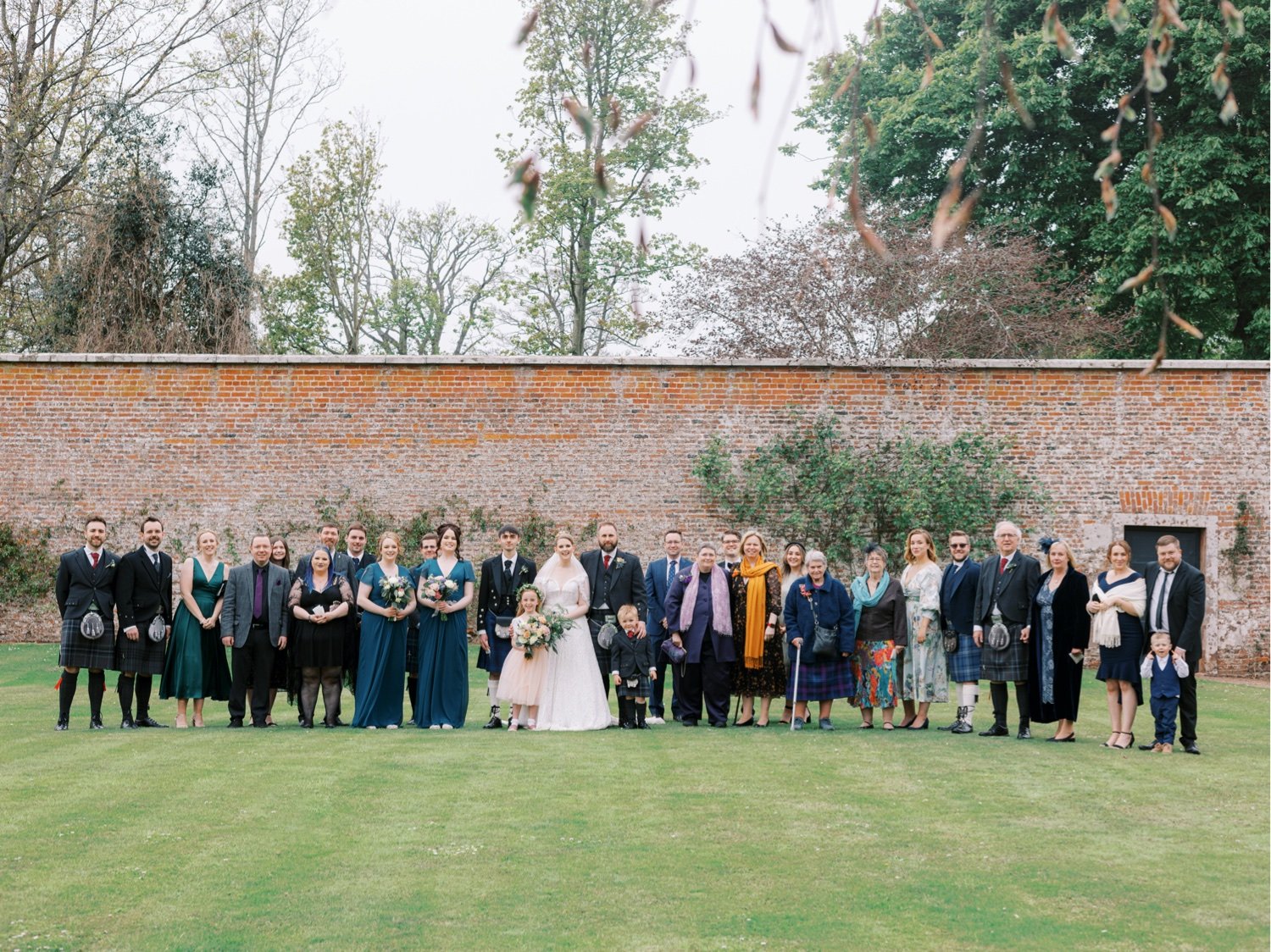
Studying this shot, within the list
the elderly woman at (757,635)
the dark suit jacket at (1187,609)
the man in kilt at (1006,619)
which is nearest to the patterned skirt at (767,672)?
the elderly woman at (757,635)

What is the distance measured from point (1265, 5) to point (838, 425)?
10859mm

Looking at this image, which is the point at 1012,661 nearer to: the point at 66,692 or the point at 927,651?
the point at 927,651

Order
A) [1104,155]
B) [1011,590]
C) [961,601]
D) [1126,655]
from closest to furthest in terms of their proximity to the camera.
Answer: [1126,655] < [1011,590] < [961,601] < [1104,155]

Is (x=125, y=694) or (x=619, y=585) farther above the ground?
(x=619, y=585)

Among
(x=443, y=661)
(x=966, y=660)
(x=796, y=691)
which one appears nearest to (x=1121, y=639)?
(x=966, y=660)

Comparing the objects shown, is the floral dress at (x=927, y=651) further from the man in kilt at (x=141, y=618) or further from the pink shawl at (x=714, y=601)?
the man in kilt at (x=141, y=618)

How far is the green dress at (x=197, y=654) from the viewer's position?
11.1 meters

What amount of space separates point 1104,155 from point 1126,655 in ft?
53.9

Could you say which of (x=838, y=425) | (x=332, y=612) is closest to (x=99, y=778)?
(x=332, y=612)

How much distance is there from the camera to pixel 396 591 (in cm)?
1124

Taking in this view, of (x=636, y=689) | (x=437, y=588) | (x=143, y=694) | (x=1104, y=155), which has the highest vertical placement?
(x=1104, y=155)

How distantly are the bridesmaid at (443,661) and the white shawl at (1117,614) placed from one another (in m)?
5.05

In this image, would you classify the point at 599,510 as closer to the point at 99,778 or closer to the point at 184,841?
the point at 99,778

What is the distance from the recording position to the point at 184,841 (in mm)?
6504
